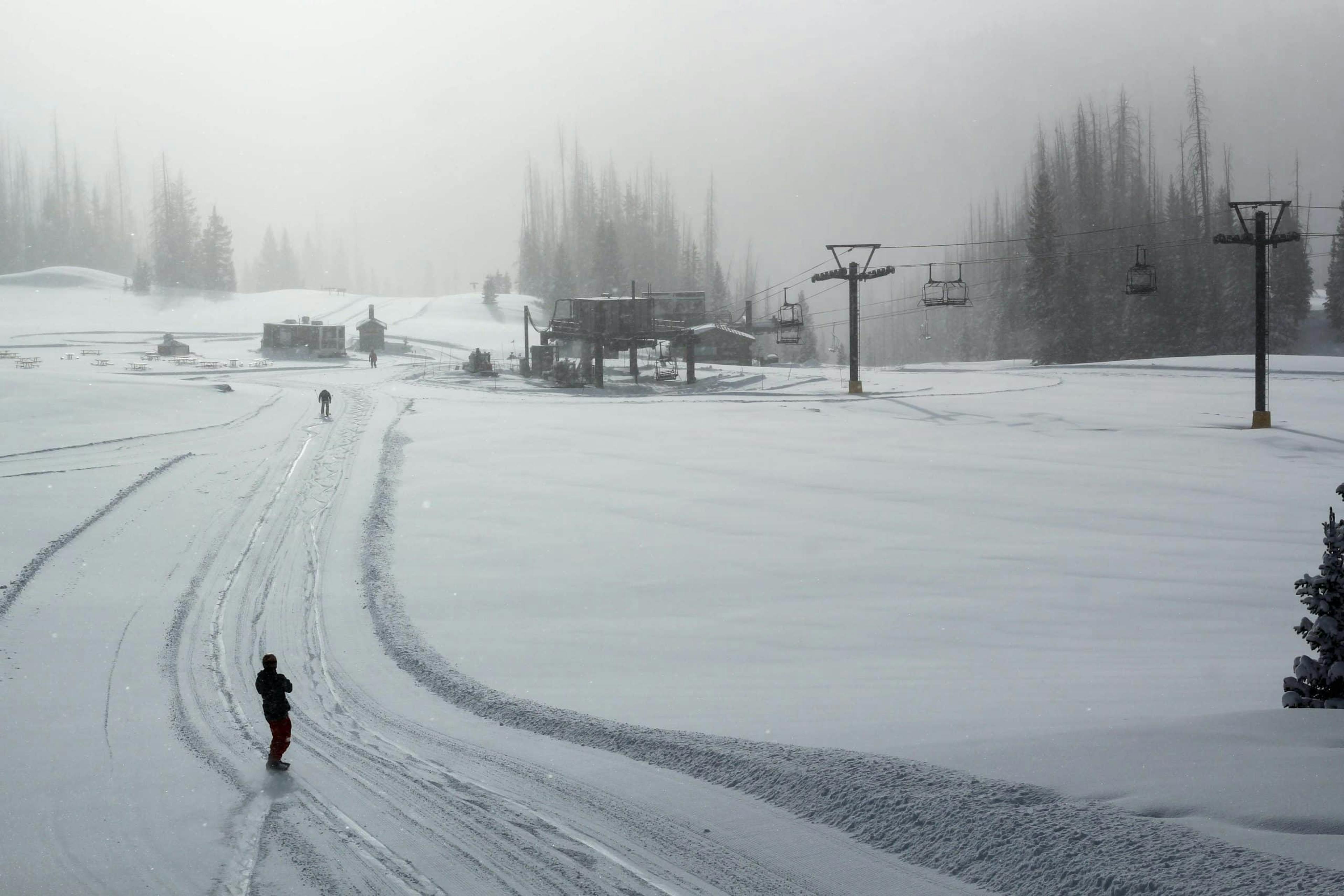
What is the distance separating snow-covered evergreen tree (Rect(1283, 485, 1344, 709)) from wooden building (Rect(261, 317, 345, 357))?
269 ft

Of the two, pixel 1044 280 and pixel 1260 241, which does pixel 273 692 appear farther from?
pixel 1044 280

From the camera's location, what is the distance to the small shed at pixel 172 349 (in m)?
75.8

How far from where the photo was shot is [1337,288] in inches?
3135

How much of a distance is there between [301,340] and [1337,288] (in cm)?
9030

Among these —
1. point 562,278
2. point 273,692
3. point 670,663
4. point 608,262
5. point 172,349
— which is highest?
point 608,262

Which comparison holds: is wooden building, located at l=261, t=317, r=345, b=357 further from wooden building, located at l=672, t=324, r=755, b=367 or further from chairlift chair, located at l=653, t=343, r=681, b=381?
wooden building, located at l=672, t=324, r=755, b=367

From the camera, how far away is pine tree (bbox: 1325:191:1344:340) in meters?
78.2

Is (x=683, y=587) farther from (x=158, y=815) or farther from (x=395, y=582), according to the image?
(x=158, y=815)

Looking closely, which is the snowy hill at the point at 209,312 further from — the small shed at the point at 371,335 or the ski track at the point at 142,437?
the ski track at the point at 142,437

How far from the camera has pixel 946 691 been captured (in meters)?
10.1

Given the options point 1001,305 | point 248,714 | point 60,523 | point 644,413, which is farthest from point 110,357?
point 1001,305

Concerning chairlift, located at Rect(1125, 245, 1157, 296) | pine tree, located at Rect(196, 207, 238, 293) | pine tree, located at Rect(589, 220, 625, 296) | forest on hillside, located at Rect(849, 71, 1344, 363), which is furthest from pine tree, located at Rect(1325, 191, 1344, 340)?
pine tree, located at Rect(196, 207, 238, 293)

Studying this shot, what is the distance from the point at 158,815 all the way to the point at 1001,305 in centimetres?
11188

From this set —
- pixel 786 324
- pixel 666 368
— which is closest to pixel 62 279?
pixel 666 368
